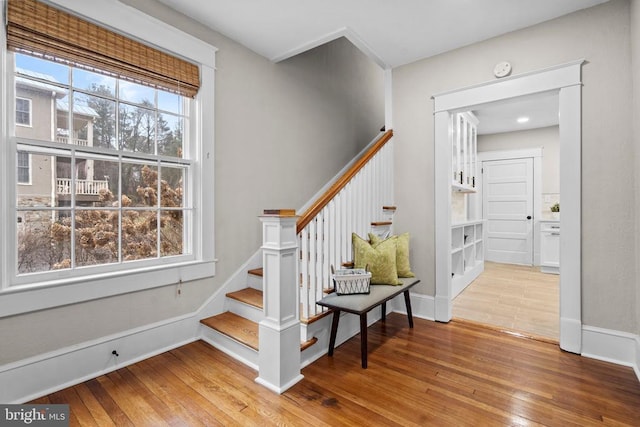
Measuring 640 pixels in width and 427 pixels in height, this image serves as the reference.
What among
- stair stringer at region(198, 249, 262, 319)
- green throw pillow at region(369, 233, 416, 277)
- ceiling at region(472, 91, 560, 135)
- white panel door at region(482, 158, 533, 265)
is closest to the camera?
stair stringer at region(198, 249, 262, 319)

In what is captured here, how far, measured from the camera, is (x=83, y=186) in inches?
82.3

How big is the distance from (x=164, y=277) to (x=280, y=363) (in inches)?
46.4

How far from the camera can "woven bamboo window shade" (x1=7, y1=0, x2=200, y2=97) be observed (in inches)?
70.2

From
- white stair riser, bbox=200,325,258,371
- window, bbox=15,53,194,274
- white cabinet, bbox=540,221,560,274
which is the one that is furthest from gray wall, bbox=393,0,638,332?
white cabinet, bbox=540,221,560,274

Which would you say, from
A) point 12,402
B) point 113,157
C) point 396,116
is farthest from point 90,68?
point 396,116

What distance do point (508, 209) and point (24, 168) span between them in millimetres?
6991

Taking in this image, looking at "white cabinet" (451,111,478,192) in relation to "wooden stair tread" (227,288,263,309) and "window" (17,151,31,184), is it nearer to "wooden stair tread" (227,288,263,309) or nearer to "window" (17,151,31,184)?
"wooden stair tread" (227,288,263,309)

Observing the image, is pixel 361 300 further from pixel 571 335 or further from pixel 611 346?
pixel 611 346

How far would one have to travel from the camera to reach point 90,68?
2059 mm

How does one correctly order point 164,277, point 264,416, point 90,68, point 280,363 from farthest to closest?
point 164,277 < point 90,68 < point 280,363 < point 264,416

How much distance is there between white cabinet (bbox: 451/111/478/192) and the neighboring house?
3.53 meters

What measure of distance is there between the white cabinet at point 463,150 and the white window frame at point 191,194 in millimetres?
2761

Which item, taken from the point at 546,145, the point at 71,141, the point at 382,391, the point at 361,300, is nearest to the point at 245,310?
the point at 361,300

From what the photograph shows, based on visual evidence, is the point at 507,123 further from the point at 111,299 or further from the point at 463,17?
the point at 111,299
